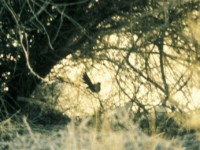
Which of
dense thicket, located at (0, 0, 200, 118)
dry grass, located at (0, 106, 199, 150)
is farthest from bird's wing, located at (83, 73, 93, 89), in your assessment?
dry grass, located at (0, 106, 199, 150)

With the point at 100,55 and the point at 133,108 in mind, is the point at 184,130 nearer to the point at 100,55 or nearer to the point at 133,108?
the point at 133,108

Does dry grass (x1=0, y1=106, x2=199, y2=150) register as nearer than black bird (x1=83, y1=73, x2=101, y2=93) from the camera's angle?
Yes

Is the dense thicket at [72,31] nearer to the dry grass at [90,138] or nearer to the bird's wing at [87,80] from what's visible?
the bird's wing at [87,80]

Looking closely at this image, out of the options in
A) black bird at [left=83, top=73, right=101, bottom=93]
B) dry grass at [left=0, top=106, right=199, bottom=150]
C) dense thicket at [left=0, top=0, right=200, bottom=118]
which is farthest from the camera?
black bird at [left=83, top=73, right=101, bottom=93]

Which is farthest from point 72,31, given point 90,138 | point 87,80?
point 90,138

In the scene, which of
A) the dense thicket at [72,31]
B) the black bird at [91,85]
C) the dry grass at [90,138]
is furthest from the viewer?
the black bird at [91,85]

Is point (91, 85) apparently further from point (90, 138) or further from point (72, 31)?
point (90, 138)

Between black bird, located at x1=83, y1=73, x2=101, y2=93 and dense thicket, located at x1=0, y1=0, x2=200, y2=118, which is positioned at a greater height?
dense thicket, located at x1=0, y1=0, x2=200, y2=118

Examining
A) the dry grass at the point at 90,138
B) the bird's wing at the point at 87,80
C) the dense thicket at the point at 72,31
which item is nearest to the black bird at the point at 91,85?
the bird's wing at the point at 87,80

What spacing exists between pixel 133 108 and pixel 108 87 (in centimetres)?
50

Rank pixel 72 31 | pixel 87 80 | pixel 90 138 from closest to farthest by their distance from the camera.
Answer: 1. pixel 90 138
2. pixel 72 31
3. pixel 87 80

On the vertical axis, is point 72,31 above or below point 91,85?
above

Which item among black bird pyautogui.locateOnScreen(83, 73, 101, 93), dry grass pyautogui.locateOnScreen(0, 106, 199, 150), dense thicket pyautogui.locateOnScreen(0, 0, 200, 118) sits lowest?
dry grass pyautogui.locateOnScreen(0, 106, 199, 150)

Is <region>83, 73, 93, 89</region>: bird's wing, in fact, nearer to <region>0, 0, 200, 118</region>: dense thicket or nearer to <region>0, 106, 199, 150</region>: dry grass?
<region>0, 0, 200, 118</region>: dense thicket
